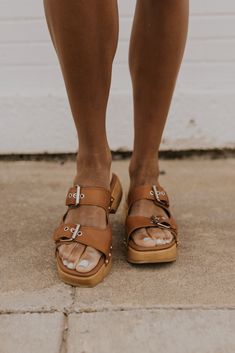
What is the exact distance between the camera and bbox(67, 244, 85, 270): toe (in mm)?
1362

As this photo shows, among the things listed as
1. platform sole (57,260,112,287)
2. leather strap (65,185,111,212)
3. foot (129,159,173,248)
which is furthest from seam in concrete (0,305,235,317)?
leather strap (65,185,111,212)

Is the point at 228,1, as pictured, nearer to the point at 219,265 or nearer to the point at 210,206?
the point at 210,206

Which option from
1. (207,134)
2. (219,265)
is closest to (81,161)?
(219,265)

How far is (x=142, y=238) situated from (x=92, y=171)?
24 centimetres

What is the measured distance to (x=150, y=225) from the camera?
1.50 metres

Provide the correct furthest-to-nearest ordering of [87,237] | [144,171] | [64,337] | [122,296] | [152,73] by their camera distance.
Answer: [144,171] < [152,73] < [87,237] < [122,296] < [64,337]

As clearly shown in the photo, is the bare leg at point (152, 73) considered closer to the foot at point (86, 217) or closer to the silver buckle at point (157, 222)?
the silver buckle at point (157, 222)

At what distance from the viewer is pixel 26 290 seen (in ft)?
4.38

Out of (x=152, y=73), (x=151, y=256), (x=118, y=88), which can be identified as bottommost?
(x=118, y=88)

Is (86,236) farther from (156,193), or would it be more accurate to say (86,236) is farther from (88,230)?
(156,193)

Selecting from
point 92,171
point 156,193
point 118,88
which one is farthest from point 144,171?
point 118,88

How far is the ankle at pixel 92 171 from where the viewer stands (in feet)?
5.00

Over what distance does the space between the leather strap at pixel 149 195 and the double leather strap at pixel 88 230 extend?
98 millimetres

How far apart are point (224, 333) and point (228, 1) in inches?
68.6
